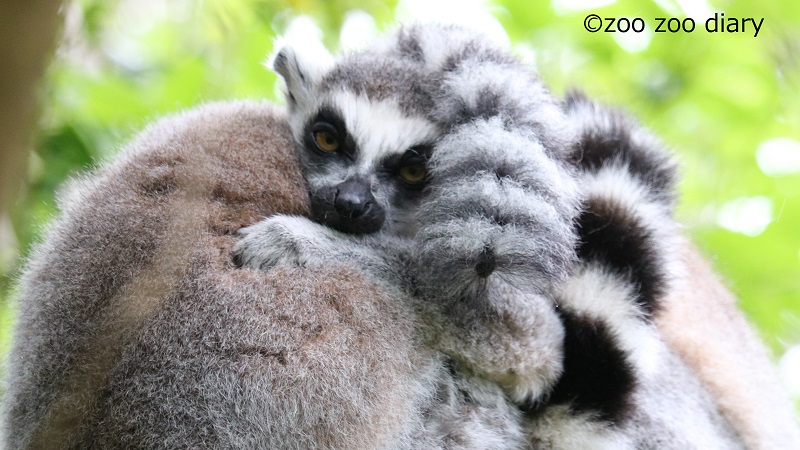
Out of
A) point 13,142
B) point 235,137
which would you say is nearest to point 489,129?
point 235,137

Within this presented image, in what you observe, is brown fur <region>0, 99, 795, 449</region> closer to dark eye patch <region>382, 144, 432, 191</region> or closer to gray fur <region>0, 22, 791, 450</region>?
gray fur <region>0, 22, 791, 450</region>

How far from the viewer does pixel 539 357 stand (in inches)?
97.0

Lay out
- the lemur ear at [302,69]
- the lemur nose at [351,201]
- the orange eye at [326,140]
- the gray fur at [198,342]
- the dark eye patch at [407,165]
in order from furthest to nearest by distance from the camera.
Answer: the lemur ear at [302,69] < the orange eye at [326,140] < the dark eye patch at [407,165] < the lemur nose at [351,201] < the gray fur at [198,342]

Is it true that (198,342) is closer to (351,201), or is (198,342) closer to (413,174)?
(351,201)

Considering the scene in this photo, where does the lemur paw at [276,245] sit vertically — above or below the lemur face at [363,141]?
below

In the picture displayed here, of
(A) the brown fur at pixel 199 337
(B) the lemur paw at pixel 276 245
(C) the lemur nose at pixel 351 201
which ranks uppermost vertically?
(C) the lemur nose at pixel 351 201

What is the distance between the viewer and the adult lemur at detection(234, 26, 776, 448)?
2.41m

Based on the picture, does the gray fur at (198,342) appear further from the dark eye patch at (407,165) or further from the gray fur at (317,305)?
the dark eye patch at (407,165)

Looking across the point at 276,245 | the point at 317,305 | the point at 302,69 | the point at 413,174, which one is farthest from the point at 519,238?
the point at 302,69

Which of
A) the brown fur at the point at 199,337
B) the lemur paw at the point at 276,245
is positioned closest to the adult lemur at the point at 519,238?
the lemur paw at the point at 276,245

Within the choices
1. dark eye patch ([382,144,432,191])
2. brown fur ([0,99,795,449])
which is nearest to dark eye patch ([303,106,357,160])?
dark eye patch ([382,144,432,191])

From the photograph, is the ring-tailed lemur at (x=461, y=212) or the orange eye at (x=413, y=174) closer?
the ring-tailed lemur at (x=461, y=212)

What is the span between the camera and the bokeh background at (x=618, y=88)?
3.24 metres

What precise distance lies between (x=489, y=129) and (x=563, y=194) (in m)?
0.31
